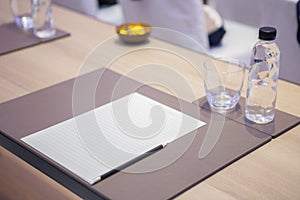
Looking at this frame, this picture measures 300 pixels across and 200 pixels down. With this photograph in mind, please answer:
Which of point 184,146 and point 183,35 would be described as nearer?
point 184,146

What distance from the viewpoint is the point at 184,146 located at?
1.05 meters

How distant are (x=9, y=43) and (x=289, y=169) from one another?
933 millimetres

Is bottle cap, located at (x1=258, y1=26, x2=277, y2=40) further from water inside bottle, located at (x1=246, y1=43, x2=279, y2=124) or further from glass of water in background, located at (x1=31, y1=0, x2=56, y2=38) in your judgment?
glass of water in background, located at (x1=31, y1=0, x2=56, y2=38)

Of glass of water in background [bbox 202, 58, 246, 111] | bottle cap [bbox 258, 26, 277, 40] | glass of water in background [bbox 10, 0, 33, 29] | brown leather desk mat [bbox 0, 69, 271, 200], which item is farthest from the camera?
glass of water in background [bbox 10, 0, 33, 29]

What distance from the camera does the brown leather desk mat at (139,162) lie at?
94cm

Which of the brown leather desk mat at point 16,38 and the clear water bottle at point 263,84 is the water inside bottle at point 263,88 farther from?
the brown leather desk mat at point 16,38

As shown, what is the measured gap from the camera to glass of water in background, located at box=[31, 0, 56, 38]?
1616 mm

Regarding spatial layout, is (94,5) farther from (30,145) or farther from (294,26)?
(30,145)

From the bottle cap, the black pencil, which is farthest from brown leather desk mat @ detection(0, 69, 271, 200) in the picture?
the bottle cap

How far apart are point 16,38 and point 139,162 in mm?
774

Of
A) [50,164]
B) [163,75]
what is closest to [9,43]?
[163,75]

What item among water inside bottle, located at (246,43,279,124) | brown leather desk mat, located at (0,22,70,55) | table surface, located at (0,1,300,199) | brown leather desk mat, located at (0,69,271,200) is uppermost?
water inside bottle, located at (246,43,279,124)

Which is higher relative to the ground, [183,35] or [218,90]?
[218,90]

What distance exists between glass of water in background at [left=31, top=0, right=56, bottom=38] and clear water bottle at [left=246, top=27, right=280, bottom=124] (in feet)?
2.35
